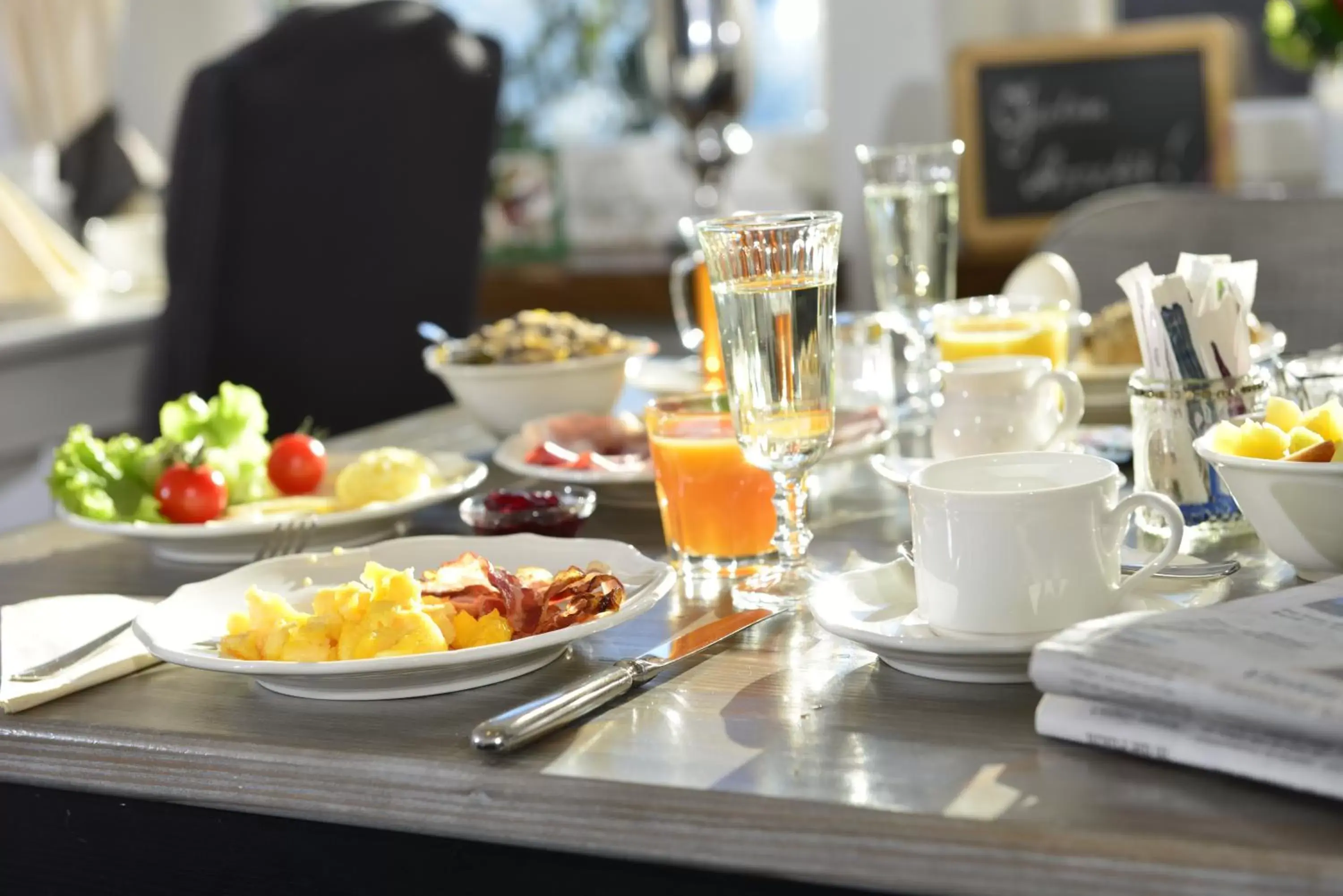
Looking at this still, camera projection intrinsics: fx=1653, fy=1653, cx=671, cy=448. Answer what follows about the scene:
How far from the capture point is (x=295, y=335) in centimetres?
260

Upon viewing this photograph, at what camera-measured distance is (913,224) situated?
1565 mm

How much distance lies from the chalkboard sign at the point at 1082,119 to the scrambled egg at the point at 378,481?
80.7 inches

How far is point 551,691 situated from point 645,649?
0.09 meters

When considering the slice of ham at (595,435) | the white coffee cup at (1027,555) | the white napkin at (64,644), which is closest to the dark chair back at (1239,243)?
the slice of ham at (595,435)

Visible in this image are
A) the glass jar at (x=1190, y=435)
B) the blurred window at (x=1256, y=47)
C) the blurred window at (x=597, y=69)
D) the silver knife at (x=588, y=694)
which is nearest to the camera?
the silver knife at (x=588, y=694)

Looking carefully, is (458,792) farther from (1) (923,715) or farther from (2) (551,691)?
(1) (923,715)

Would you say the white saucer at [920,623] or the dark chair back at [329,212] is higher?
the dark chair back at [329,212]

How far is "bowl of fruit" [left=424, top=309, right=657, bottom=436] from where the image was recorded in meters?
1.64

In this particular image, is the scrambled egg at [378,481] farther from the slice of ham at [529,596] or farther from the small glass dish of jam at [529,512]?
the slice of ham at [529,596]

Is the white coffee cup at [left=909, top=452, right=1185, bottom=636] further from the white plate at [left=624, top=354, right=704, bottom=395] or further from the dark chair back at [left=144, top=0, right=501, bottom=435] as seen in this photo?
the dark chair back at [left=144, top=0, right=501, bottom=435]

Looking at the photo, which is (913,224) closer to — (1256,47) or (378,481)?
(378,481)

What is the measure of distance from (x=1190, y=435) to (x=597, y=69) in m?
3.19

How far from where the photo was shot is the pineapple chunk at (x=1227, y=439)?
100 centimetres

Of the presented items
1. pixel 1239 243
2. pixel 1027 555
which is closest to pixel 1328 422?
pixel 1027 555
